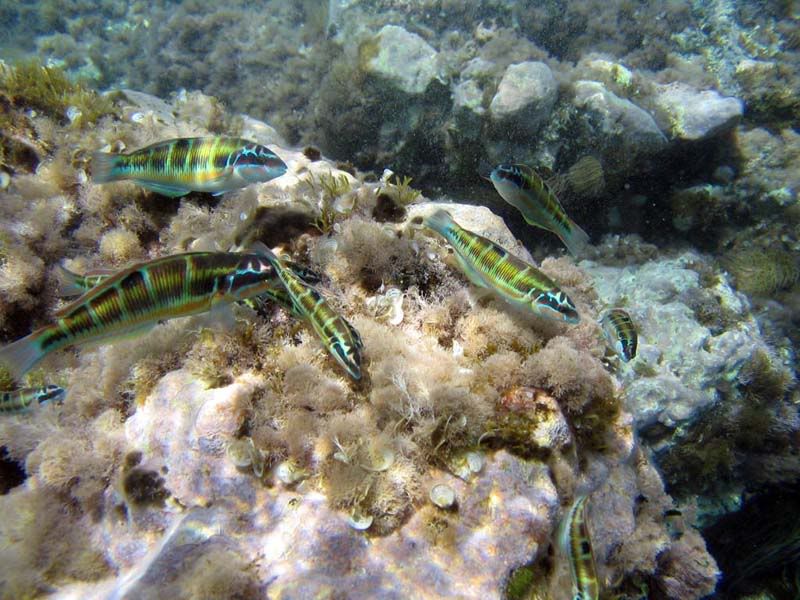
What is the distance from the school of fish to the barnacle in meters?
8.09

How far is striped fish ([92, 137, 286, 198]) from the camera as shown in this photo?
12.0ft

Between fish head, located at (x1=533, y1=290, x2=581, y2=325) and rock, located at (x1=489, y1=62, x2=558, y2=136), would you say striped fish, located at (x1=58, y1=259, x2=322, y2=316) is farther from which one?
rock, located at (x1=489, y1=62, x2=558, y2=136)

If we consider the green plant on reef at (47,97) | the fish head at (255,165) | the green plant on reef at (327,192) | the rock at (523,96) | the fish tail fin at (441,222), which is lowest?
the green plant on reef at (47,97)

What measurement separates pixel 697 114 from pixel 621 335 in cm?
896

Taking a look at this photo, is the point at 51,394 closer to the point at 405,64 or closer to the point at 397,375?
the point at 397,375

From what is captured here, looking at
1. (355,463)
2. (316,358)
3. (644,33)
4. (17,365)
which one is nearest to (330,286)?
(316,358)

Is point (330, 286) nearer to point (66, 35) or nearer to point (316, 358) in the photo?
point (316, 358)

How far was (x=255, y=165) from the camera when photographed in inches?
143

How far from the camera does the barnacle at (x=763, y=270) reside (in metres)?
9.85

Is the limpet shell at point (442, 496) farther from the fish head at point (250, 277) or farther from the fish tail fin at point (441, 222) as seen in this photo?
the fish tail fin at point (441, 222)

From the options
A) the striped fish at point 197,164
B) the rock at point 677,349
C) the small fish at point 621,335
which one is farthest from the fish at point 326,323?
the rock at point 677,349

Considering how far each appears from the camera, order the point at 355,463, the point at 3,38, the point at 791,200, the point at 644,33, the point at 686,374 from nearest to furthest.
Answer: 1. the point at 355,463
2. the point at 686,374
3. the point at 791,200
4. the point at 644,33
5. the point at 3,38

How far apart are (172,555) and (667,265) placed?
9.03 meters

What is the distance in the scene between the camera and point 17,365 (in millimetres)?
2500
